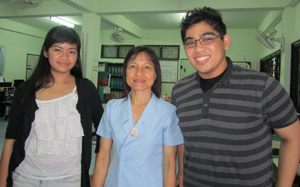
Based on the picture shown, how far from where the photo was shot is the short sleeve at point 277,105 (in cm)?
106

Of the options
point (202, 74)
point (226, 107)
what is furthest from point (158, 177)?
point (202, 74)

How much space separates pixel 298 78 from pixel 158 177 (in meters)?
3.90

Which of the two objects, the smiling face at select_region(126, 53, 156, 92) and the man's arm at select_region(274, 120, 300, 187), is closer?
the man's arm at select_region(274, 120, 300, 187)

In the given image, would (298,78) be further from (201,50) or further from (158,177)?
(158,177)

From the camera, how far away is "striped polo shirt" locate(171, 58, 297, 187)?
3.55ft

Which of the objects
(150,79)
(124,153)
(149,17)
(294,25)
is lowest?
(124,153)

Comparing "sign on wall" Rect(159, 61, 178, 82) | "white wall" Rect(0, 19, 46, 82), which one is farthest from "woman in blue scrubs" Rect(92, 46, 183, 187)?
"white wall" Rect(0, 19, 46, 82)

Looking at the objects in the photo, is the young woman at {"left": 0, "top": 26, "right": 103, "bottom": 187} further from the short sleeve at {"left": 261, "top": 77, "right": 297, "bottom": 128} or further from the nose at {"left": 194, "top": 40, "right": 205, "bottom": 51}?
the short sleeve at {"left": 261, "top": 77, "right": 297, "bottom": 128}

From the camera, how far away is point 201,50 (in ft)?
3.99

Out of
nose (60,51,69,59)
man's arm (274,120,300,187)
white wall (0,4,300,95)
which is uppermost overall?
white wall (0,4,300,95)

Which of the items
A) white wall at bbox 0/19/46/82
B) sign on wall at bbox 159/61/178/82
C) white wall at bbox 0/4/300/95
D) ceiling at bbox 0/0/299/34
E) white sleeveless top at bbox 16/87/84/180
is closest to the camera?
white sleeveless top at bbox 16/87/84/180

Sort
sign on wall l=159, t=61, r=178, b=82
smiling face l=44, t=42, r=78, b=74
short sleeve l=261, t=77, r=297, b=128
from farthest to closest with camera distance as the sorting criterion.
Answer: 1. sign on wall l=159, t=61, r=178, b=82
2. smiling face l=44, t=42, r=78, b=74
3. short sleeve l=261, t=77, r=297, b=128

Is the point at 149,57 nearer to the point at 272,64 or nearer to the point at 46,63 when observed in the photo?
the point at 46,63

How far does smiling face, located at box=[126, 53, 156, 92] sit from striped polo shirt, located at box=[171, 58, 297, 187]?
33 cm
